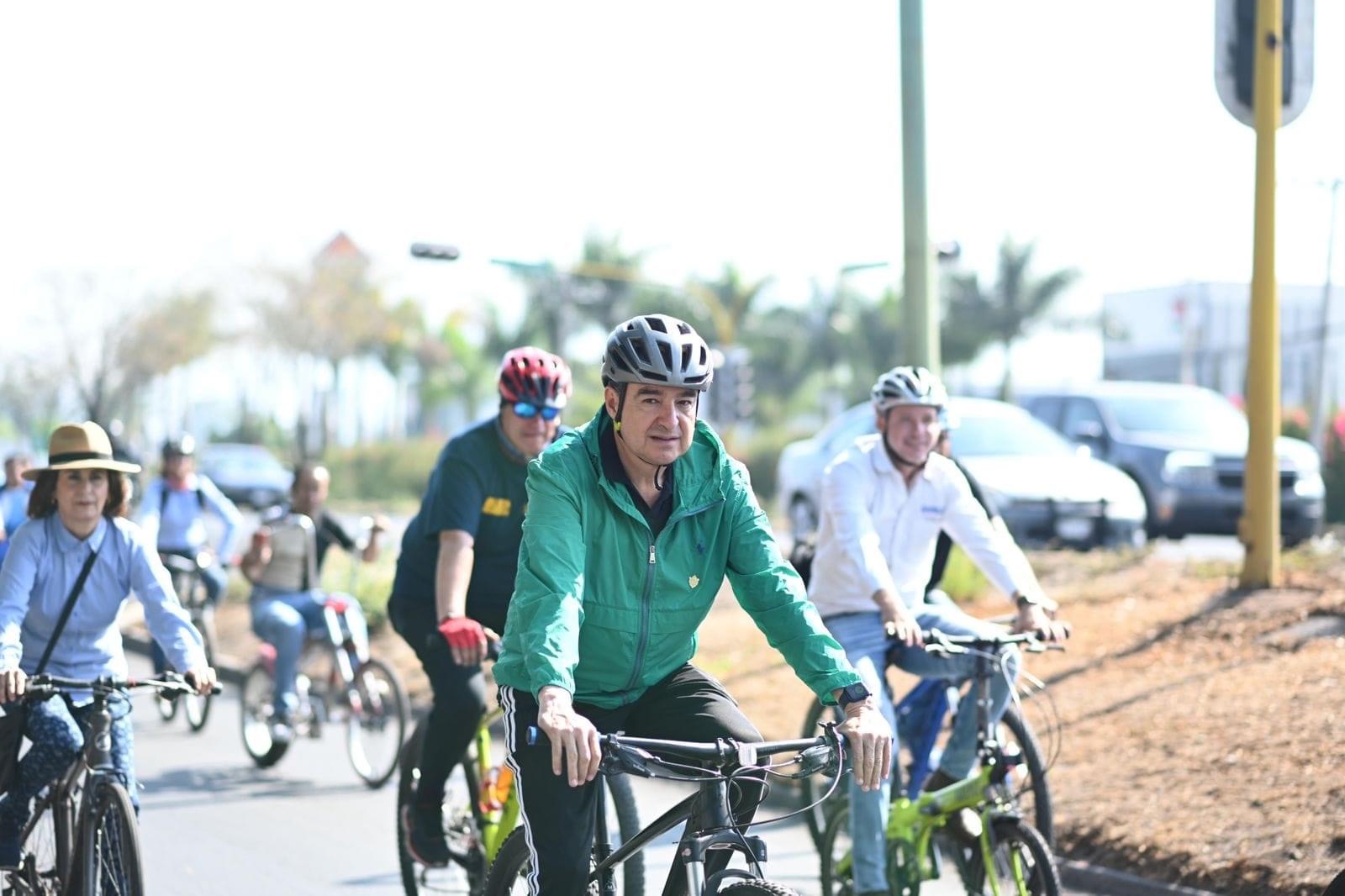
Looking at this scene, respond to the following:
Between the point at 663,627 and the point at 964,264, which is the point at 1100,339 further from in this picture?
the point at 663,627

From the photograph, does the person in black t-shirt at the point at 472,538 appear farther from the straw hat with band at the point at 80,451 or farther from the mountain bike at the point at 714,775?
the mountain bike at the point at 714,775

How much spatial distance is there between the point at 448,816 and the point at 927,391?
7.44 ft

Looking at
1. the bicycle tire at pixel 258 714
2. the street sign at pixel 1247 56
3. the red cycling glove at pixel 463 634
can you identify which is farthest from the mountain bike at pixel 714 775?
the street sign at pixel 1247 56

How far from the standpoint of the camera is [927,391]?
6.24 meters

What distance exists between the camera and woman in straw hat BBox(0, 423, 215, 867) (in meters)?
5.59

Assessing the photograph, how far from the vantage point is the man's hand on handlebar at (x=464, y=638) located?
546 centimetres

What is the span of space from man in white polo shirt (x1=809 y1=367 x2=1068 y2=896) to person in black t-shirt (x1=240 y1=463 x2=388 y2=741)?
4262 millimetres

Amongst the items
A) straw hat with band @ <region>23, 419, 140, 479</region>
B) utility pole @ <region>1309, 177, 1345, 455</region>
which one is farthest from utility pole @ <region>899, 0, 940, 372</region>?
utility pole @ <region>1309, 177, 1345, 455</region>

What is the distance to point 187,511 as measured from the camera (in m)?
12.6

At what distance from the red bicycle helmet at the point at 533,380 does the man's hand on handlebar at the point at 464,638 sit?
0.80 m

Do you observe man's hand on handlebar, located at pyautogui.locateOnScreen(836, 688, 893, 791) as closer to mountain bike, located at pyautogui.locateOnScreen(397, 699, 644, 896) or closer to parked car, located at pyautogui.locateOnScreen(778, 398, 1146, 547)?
mountain bike, located at pyautogui.locateOnScreen(397, 699, 644, 896)

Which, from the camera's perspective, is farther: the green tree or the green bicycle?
the green tree

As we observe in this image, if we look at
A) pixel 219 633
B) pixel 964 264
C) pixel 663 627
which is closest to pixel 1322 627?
pixel 663 627

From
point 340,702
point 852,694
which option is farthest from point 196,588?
point 852,694
